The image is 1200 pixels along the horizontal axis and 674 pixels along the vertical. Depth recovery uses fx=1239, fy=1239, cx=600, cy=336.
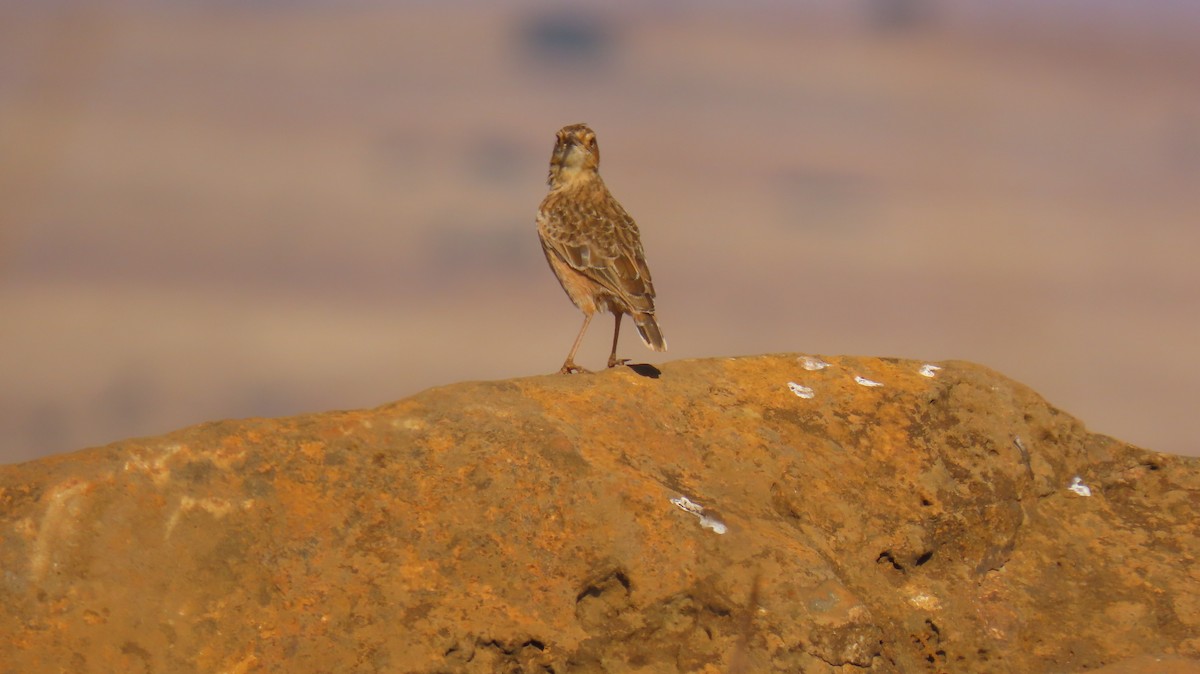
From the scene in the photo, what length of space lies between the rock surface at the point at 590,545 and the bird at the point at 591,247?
2184 millimetres

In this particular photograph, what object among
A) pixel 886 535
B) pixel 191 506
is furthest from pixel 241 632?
pixel 886 535

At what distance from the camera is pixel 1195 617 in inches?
266

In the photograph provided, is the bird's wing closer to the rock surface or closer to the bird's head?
the bird's head

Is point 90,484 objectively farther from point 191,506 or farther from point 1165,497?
point 1165,497

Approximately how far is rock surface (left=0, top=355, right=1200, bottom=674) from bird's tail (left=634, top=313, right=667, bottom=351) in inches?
66.5

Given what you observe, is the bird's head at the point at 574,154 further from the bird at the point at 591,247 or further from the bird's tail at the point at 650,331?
the bird's tail at the point at 650,331

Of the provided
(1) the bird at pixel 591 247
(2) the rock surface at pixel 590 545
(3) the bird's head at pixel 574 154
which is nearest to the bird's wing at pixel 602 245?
(1) the bird at pixel 591 247

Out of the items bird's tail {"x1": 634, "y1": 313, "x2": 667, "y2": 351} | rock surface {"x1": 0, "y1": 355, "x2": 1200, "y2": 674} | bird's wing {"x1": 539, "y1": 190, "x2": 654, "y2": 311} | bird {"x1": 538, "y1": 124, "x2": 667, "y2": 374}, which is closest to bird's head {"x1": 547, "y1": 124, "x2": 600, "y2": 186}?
bird {"x1": 538, "y1": 124, "x2": 667, "y2": 374}

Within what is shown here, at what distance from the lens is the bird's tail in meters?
9.55

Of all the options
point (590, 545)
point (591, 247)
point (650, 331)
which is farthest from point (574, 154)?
point (590, 545)

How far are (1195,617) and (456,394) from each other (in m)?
4.24

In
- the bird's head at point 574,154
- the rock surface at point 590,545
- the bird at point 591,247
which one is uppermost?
the bird's head at point 574,154

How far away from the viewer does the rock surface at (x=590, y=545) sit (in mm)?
5617

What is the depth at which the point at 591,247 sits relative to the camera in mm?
10305
